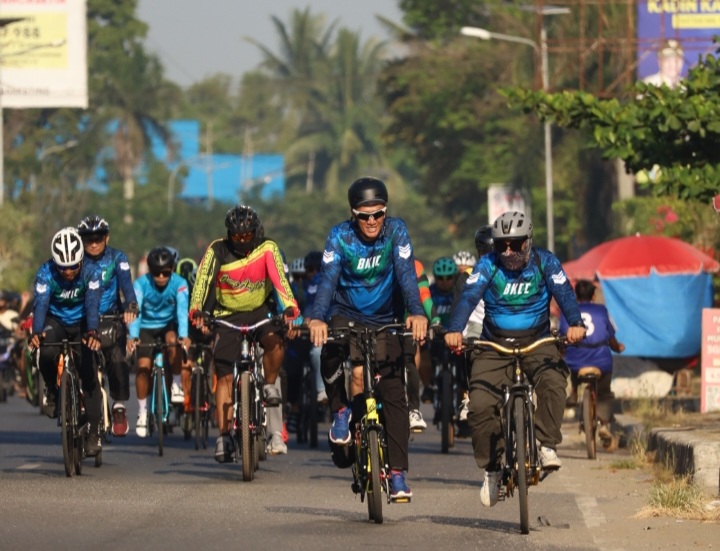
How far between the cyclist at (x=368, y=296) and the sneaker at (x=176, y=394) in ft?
21.6

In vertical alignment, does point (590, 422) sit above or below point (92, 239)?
below

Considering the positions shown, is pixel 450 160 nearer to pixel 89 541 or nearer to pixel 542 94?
pixel 542 94

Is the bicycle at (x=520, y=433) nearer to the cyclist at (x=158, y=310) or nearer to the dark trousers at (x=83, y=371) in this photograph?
the dark trousers at (x=83, y=371)

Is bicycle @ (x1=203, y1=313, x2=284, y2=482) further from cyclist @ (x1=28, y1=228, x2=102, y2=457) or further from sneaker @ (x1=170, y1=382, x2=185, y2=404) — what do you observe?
sneaker @ (x1=170, y1=382, x2=185, y2=404)

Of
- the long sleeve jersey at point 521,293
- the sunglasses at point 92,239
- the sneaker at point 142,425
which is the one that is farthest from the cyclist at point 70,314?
the long sleeve jersey at point 521,293

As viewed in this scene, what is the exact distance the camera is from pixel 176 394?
18.6 meters

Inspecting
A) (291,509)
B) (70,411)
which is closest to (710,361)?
(70,411)

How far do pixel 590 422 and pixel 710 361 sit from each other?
2611 mm

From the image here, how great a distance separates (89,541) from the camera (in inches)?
416

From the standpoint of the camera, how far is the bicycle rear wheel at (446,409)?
18.3 m

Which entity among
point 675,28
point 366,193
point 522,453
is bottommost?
point 522,453

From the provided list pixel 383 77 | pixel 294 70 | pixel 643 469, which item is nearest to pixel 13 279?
pixel 383 77

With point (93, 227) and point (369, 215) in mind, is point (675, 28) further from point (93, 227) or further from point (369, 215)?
point (369, 215)

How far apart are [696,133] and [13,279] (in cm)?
3745
